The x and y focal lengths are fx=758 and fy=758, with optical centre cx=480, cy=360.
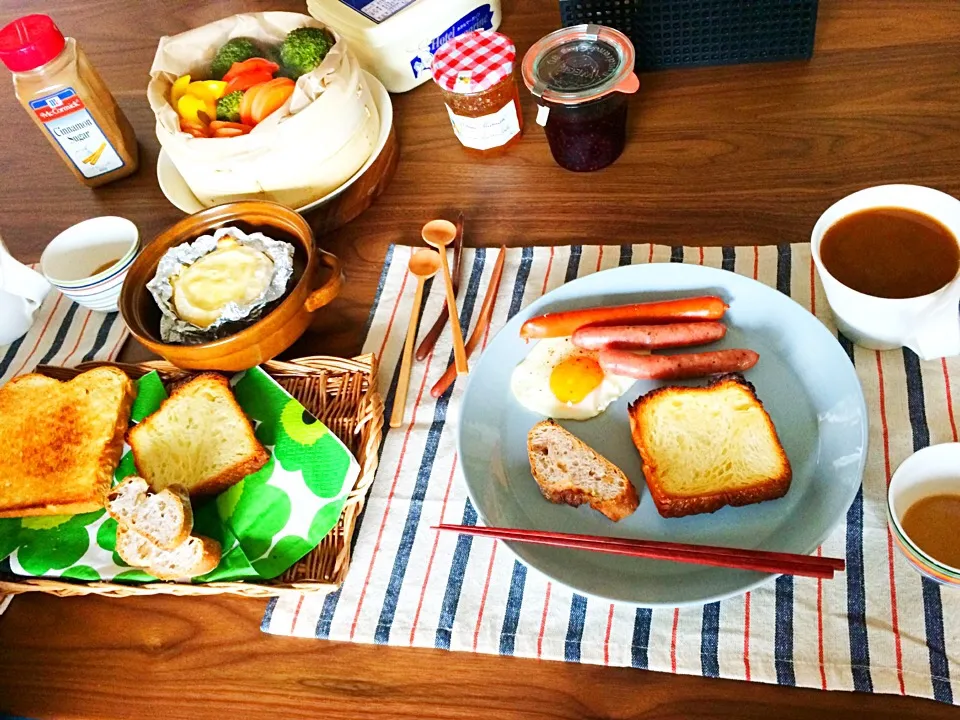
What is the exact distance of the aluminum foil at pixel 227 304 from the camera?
1257 millimetres

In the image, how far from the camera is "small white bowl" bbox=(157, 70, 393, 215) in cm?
150

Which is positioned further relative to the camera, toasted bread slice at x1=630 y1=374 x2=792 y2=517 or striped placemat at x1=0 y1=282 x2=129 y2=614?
striped placemat at x1=0 y1=282 x2=129 y2=614

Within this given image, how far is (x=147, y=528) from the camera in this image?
1.06 metres

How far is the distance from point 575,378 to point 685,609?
0.37 metres

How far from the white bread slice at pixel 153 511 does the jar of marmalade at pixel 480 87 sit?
0.88m

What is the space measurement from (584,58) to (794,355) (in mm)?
669

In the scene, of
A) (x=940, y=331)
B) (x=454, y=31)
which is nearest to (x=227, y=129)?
(x=454, y=31)

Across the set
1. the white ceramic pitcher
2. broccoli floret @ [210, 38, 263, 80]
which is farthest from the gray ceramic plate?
the white ceramic pitcher

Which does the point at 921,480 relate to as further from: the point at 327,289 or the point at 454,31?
the point at 454,31

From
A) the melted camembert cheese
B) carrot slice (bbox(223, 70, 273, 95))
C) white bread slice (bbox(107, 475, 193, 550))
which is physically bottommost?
white bread slice (bbox(107, 475, 193, 550))

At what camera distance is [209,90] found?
1.50m

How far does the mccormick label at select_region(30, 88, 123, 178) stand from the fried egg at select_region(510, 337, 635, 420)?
43.9 inches

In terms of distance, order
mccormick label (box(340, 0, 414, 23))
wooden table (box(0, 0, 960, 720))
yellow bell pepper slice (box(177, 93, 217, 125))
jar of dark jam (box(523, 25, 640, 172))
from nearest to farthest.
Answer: wooden table (box(0, 0, 960, 720))
jar of dark jam (box(523, 25, 640, 172))
yellow bell pepper slice (box(177, 93, 217, 125))
mccormick label (box(340, 0, 414, 23))

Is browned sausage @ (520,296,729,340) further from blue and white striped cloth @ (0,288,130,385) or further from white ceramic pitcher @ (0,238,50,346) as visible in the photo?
white ceramic pitcher @ (0,238,50,346)
